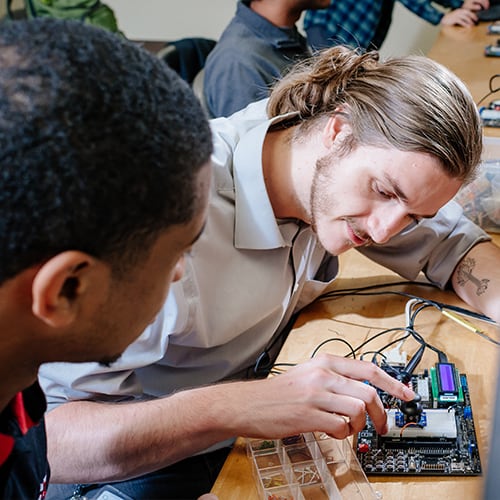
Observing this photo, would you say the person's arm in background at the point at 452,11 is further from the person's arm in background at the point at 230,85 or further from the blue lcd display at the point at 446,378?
the blue lcd display at the point at 446,378

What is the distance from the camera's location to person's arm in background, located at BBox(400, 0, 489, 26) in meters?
3.21

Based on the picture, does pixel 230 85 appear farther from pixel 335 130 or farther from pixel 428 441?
pixel 428 441

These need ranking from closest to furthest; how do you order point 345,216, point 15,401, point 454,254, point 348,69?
point 15,401 < point 345,216 < point 348,69 < point 454,254

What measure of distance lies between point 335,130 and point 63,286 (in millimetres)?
802

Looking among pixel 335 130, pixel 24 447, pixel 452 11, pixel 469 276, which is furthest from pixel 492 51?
pixel 24 447

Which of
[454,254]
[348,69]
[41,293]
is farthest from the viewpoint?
[454,254]

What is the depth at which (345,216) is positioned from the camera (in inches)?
51.6

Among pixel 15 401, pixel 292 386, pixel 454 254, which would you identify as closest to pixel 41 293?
pixel 15 401

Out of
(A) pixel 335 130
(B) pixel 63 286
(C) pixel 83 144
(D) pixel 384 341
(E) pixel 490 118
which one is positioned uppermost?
(C) pixel 83 144

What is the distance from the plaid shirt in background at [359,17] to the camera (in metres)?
3.15

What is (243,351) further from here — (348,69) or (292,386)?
(348,69)

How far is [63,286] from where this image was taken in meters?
0.65

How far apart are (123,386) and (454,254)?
782mm

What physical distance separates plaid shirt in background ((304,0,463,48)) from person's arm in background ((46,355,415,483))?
213cm
